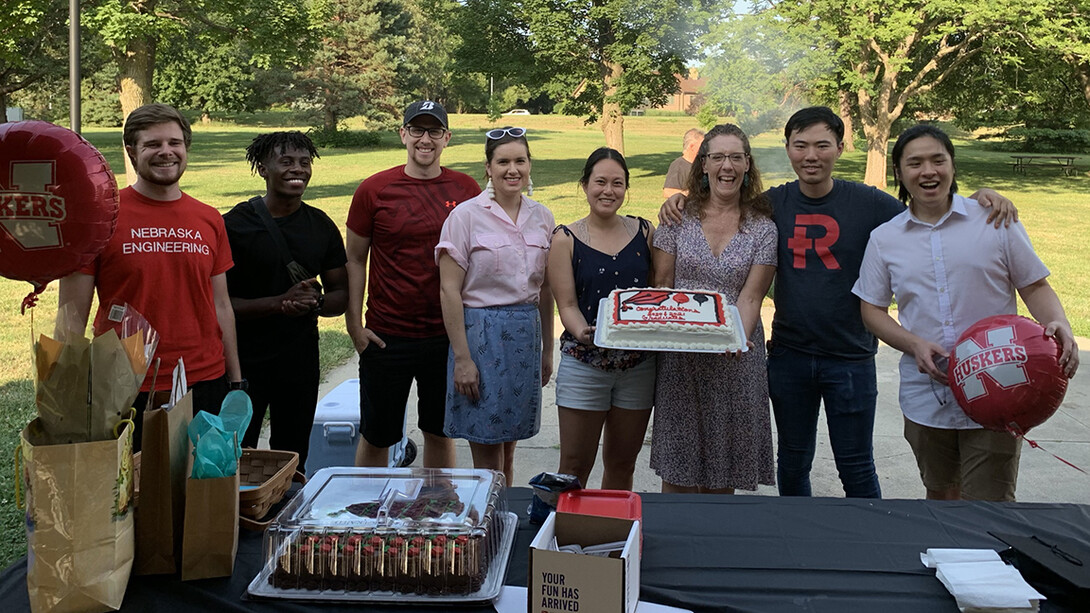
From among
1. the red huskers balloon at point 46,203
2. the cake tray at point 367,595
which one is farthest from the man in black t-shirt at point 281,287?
the cake tray at point 367,595

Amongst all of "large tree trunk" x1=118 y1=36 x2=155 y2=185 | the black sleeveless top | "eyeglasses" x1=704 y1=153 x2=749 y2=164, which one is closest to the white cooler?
the black sleeveless top

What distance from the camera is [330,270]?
3.63 metres

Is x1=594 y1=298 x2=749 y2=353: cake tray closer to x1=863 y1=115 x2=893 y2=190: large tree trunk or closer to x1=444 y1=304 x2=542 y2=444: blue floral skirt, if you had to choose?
x1=444 y1=304 x2=542 y2=444: blue floral skirt

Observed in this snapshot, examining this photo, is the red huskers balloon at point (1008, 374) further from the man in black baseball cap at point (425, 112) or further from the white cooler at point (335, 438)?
the white cooler at point (335, 438)

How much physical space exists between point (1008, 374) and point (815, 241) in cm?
94

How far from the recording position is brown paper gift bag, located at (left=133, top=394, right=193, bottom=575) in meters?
1.88

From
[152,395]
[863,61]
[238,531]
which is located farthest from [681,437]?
[863,61]

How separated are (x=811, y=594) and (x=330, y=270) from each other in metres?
2.42

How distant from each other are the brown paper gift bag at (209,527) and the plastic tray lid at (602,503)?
75 cm

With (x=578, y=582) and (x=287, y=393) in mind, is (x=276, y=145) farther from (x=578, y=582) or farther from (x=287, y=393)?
(x=578, y=582)

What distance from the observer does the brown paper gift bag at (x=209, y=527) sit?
190 cm

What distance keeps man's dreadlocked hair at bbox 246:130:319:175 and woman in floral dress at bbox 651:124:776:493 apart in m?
1.51

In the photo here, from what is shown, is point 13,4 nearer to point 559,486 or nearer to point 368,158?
point 368,158

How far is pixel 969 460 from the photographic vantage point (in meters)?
2.96
